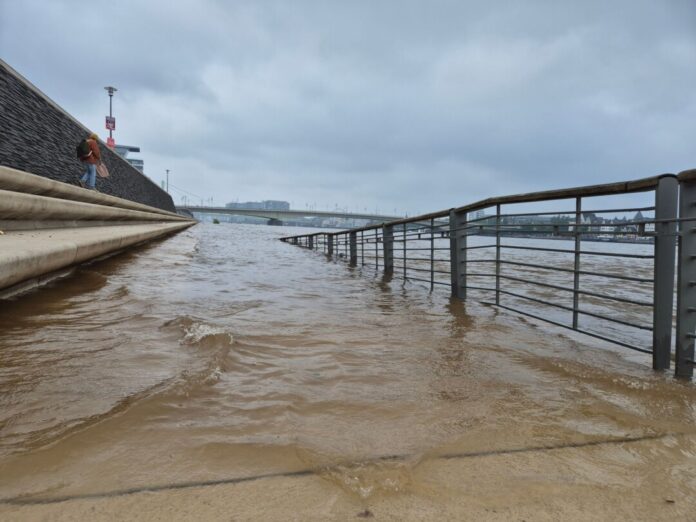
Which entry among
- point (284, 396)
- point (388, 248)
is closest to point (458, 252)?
point (388, 248)

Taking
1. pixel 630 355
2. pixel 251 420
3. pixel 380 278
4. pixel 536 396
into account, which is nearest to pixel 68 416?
pixel 251 420

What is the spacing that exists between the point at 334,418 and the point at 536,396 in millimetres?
Result: 880

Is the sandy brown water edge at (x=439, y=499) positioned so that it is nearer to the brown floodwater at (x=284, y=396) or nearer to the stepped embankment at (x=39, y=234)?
the brown floodwater at (x=284, y=396)

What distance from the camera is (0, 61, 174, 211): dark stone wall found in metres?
6.77

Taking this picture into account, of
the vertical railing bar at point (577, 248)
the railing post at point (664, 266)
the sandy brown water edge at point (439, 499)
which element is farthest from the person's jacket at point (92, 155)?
the railing post at point (664, 266)

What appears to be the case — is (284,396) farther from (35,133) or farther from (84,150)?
(84,150)

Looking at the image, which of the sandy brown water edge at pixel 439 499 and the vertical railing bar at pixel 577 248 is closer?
the sandy brown water edge at pixel 439 499

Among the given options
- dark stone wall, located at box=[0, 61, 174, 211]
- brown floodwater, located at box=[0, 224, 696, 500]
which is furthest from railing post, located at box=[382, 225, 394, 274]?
dark stone wall, located at box=[0, 61, 174, 211]

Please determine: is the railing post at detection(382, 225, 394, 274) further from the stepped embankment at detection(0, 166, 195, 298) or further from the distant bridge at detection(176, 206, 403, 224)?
the distant bridge at detection(176, 206, 403, 224)

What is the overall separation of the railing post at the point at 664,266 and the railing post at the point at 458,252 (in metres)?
2.08

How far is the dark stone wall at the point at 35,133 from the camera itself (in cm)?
677

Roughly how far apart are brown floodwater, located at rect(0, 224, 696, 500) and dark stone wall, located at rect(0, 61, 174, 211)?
5.94 meters

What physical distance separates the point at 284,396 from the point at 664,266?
2.05m

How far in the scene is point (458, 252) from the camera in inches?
163
